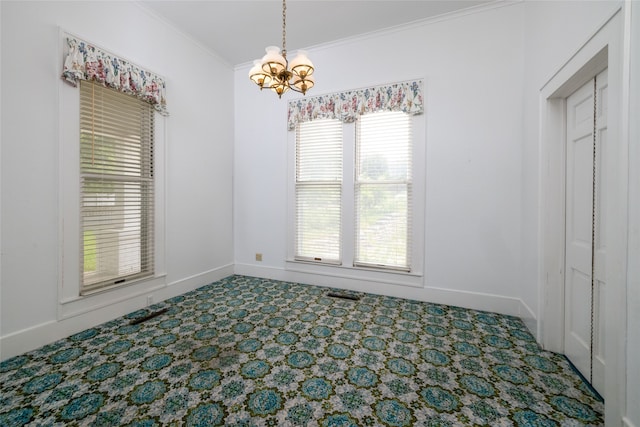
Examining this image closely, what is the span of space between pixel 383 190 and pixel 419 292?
4.31ft

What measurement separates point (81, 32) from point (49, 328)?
102 inches

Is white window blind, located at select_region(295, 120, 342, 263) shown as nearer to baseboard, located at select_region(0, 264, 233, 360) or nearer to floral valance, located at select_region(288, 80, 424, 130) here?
floral valance, located at select_region(288, 80, 424, 130)

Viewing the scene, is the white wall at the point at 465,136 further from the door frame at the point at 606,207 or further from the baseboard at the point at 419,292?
the door frame at the point at 606,207

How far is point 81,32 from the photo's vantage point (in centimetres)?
239

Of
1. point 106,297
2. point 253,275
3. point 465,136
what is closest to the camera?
point 106,297

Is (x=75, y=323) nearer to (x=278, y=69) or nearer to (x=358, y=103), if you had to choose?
(x=278, y=69)

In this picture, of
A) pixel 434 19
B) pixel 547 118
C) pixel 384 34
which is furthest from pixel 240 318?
pixel 434 19

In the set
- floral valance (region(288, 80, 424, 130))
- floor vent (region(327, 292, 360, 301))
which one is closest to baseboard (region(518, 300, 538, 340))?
floor vent (region(327, 292, 360, 301))

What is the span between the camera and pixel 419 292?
127 inches

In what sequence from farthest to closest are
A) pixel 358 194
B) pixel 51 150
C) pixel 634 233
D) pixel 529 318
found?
1. pixel 358 194
2. pixel 529 318
3. pixel 51 150
4. pixel 634 233

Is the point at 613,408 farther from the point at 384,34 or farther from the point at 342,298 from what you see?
the point at 384,34

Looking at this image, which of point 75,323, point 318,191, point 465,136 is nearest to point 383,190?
point 318,191

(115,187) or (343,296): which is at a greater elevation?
(115,187)

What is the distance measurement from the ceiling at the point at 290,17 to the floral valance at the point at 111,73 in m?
0.79
